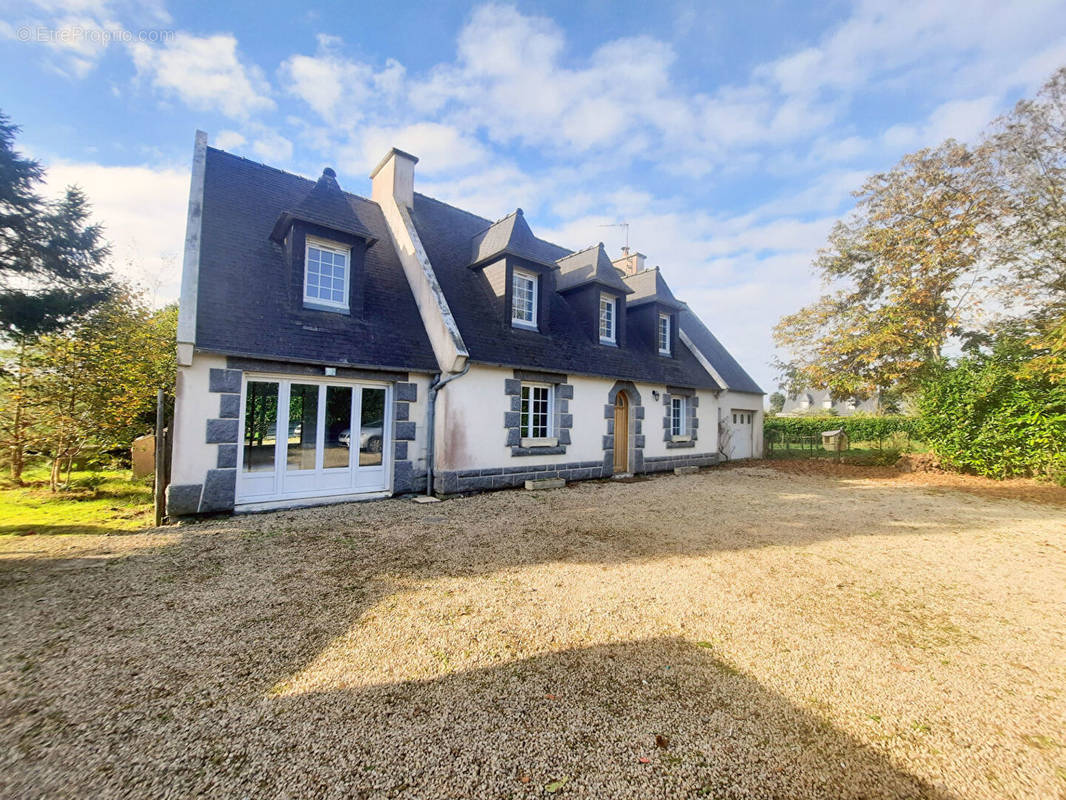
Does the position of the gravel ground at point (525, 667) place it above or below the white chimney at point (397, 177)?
below

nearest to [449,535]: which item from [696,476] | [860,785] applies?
[860,785]

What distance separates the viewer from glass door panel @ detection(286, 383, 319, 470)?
7230 mm

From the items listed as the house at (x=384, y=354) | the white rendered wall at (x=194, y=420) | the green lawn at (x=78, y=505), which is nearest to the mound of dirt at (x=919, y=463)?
the house at (x=384, y=354)

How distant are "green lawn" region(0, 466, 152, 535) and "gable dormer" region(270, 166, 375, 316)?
4399 mm

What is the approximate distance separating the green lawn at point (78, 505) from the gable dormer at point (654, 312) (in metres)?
12.6

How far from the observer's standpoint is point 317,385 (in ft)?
24.4

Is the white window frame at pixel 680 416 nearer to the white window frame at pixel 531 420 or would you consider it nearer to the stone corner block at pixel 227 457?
the white window frame at pixel 531 420

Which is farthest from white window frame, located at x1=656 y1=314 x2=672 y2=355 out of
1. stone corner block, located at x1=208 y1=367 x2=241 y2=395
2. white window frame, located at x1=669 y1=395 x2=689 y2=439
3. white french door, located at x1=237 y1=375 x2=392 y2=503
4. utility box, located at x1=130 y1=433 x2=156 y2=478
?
utility box, located at x1=130 y1=433 x2=156 y2=478

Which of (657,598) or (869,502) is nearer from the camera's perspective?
(657,598)

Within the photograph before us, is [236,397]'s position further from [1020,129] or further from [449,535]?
[1020,129]

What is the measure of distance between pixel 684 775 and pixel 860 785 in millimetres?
819

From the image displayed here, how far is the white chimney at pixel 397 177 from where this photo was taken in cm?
1040

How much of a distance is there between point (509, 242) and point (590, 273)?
283 centimetres

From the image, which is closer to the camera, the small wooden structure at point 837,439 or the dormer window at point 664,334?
the dormer window at point 664,334
